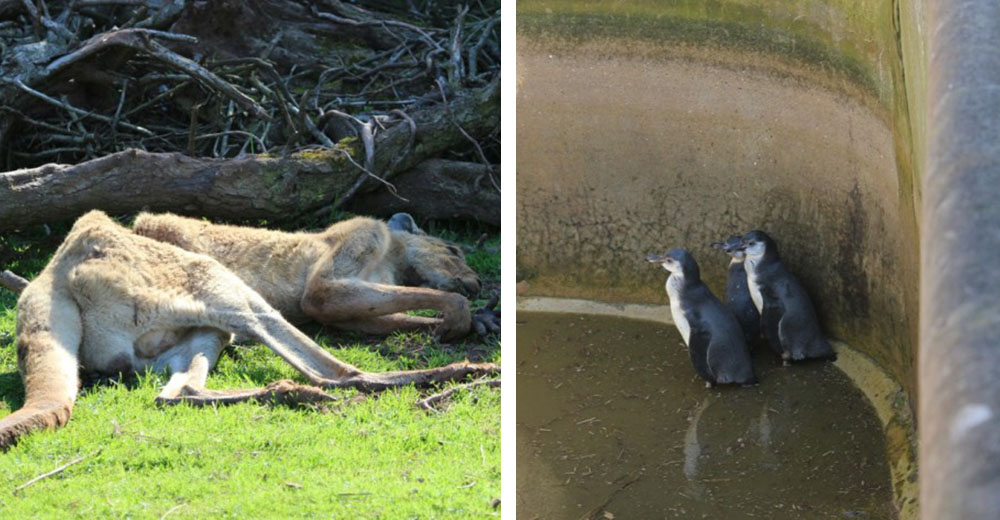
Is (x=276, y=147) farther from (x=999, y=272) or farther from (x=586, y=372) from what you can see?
(x=999, y=272)

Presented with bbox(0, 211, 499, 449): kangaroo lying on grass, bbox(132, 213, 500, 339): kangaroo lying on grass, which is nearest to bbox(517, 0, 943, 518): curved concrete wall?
bbox(132, 213, 500, 339): kangaroo lying on grass

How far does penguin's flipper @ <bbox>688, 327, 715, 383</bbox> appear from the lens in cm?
632

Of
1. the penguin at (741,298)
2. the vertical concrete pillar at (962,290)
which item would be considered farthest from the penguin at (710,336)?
the vertical concrete pillar at (962,290)

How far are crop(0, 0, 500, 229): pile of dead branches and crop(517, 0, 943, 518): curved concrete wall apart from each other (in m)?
0.58

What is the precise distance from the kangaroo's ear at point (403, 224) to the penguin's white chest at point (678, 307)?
1.72 m

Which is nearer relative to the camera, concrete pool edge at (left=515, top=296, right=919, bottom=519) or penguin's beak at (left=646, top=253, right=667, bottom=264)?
concrete pool edge at (left=515, top=296, right=919, bottom=519)

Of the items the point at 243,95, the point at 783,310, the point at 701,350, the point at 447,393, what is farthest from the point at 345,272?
the point at 783,310

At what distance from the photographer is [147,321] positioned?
5.95 meters

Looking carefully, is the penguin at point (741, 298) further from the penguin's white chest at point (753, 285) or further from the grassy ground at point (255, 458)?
the grassy ground at point (255, 458)

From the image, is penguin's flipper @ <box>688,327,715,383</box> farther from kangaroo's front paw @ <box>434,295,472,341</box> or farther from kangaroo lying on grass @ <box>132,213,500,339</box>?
kangaroo's front paw @ <box>434,295,472,341</box>

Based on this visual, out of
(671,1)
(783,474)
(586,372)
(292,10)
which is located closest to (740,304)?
(586,372)

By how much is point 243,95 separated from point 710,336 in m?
3.40

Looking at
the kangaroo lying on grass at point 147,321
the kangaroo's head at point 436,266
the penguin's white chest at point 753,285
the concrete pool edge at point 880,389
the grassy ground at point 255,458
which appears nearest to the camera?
the grassy ground at point 255,458

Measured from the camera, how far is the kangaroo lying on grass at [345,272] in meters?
6.46
